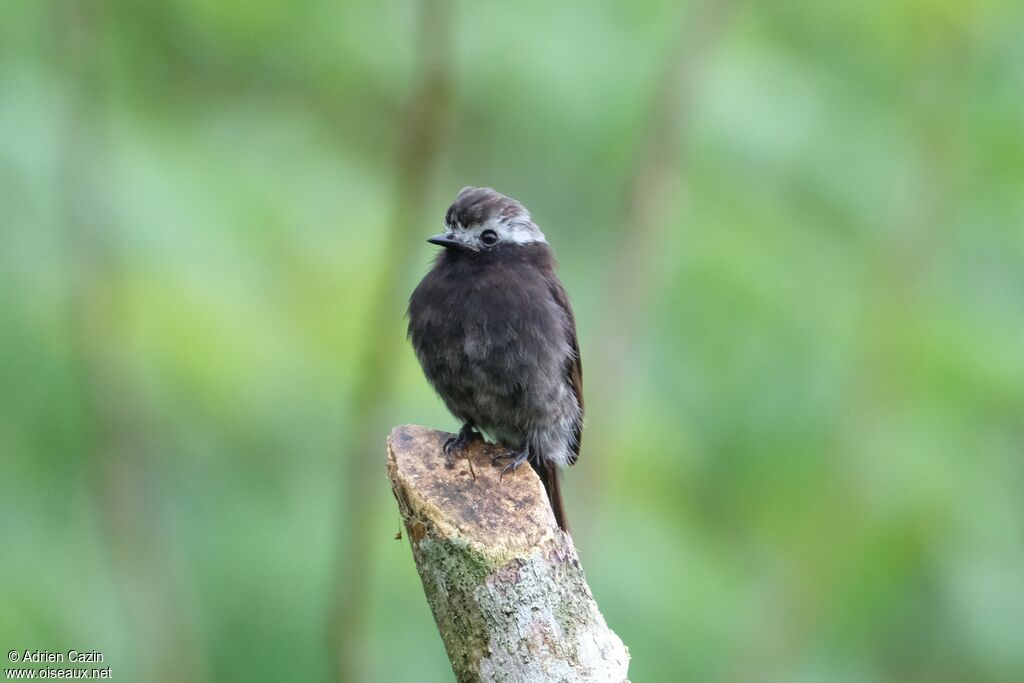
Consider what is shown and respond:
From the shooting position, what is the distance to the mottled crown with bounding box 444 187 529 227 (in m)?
5.01

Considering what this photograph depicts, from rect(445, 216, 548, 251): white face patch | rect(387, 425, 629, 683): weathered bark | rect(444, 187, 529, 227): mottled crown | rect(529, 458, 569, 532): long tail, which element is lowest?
rect(529, 458, 569, 532): long tail

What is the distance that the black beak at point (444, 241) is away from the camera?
504 cm

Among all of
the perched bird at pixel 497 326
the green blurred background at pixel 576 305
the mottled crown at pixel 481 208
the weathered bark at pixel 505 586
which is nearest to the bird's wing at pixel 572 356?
the perched bird at pixel 497 326

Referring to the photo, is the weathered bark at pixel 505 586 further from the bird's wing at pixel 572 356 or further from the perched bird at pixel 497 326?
the bird's wing at pixel 572 356

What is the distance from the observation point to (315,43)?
5.54m

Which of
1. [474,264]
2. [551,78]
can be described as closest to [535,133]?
[551,78]

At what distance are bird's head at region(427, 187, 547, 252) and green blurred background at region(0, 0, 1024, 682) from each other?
0.45 ft

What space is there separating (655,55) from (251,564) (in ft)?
9.36

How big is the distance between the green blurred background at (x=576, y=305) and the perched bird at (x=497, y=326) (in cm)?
20

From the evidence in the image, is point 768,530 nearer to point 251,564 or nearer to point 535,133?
point 535,133

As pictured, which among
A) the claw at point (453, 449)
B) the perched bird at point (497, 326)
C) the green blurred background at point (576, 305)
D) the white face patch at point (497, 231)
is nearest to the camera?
the claw at point (453, 449)

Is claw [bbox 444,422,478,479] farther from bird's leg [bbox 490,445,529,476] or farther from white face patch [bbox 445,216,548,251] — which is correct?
white face patch [bbox 445,216,548,251]

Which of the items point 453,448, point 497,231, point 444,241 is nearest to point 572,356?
point 497,231

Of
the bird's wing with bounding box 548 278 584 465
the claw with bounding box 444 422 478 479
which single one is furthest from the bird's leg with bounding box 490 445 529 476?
the bird's wing with bounding box 548 278 584 465
